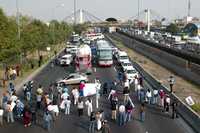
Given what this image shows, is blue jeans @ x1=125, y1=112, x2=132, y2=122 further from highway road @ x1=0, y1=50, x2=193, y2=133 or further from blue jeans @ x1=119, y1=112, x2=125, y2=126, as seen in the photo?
blue jeans @ x1=119, y1=112, x2=125, y2=126

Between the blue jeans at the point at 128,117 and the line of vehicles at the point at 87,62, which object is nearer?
the blue jeans at the point at 128,117

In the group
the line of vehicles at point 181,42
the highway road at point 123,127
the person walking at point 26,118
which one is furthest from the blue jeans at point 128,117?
the line of vehicles at point 181,42

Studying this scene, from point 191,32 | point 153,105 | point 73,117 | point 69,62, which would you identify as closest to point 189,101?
point 153,105

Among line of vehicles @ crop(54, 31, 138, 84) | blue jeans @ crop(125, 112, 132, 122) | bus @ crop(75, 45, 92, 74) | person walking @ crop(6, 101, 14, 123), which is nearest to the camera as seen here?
blue jeans @ crop(125, 112, 132, 122)

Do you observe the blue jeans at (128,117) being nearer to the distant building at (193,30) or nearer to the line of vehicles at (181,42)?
the line of vehicles at (181,42)

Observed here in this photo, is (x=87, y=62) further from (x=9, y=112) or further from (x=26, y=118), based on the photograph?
(x=26, y=118)

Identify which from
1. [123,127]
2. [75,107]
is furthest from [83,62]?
[123,127]

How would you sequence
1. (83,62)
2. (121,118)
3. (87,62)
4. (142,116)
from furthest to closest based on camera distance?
(87,62), (83,62), (142,116), (121,118)

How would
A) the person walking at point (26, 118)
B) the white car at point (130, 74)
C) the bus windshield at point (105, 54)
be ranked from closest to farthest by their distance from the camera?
the person walking at point (26, 118)
the white car at point (130, 74)
the bus windshield at point (105, 54)

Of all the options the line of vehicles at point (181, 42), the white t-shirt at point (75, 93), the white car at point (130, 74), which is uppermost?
the white t-shirt at point (75, 93)

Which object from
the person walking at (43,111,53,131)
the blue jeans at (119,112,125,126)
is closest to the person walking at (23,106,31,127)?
the person walking at (43,111,53,131)

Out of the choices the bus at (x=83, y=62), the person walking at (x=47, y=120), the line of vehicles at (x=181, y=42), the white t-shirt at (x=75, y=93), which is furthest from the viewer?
the line of vehicles at (x=181, y=42)

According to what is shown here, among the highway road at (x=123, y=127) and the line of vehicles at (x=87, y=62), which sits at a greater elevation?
the line of vehicles at (x=87, y=62)

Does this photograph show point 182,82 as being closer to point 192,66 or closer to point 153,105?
point 192,66
